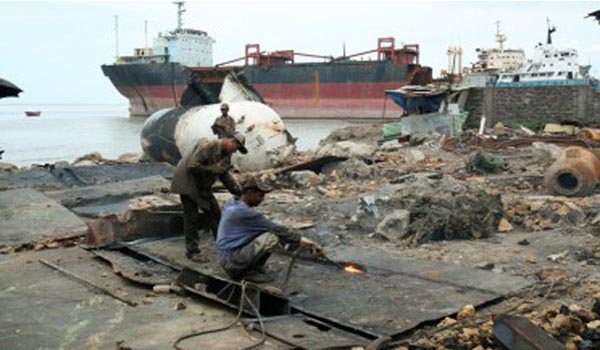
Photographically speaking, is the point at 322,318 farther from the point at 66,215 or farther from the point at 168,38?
the point at 168,38

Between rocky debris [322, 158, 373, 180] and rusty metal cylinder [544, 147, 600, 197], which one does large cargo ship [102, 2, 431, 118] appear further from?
rusty metal cylinder [544, 147, 600, 197]

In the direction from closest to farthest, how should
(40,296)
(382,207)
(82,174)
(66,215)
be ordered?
(40,296)
(382,207)
(66,215)
(82,174)

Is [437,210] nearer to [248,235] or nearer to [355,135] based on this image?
[248,235]

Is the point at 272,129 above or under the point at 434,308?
above

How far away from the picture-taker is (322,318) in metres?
4.33

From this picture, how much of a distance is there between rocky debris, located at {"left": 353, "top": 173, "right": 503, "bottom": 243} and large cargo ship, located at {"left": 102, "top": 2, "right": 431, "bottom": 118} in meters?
26.9

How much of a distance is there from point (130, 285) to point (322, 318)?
1.82 m

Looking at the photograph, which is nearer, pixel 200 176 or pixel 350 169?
pixel 200 176

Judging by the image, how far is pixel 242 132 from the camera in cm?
1305

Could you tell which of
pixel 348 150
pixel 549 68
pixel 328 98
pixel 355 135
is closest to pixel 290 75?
pixel 328 98

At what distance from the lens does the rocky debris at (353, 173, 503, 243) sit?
688cm

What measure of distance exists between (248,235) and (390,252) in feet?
7.01

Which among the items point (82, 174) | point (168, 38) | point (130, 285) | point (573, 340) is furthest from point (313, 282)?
point (168, 38)

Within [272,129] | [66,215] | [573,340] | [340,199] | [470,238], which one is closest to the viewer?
[573,340]
